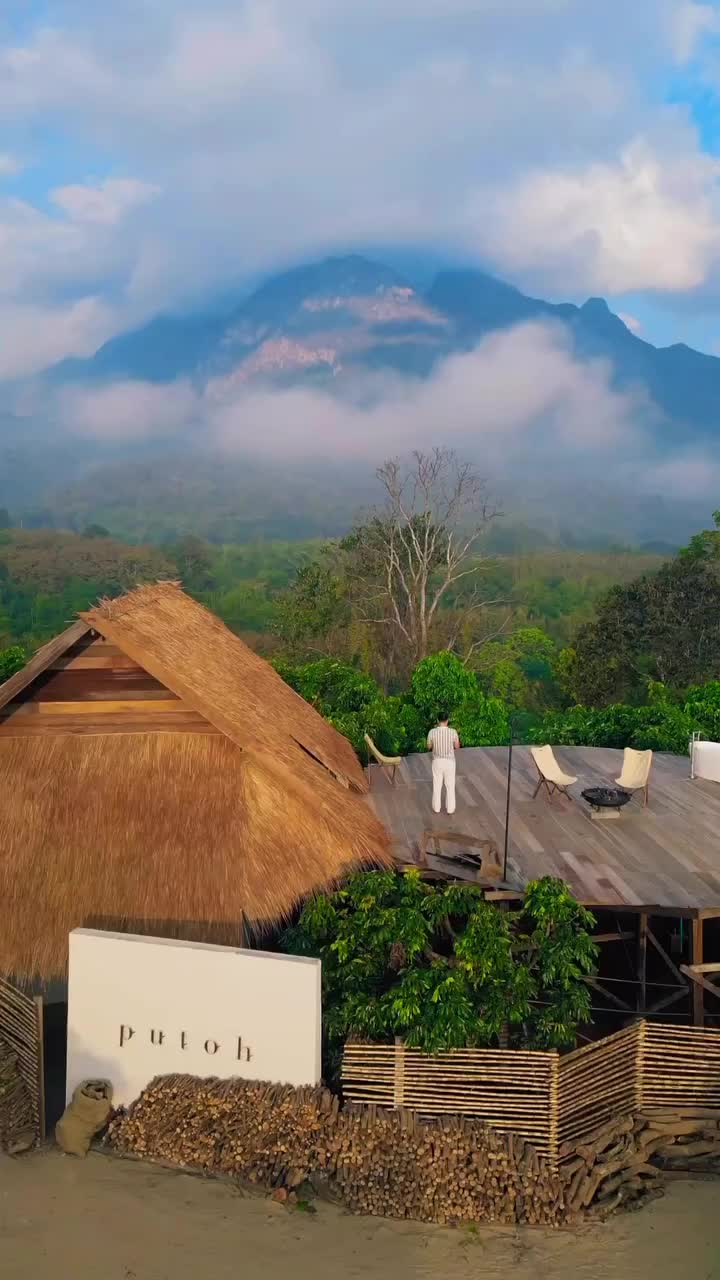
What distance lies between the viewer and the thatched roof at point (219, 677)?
10.1 m

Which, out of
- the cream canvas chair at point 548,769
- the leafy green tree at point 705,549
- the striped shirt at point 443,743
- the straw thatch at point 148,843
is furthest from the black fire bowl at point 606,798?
the leafy green tree at point 705,549

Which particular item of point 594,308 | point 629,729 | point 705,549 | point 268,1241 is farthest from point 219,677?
point 594,308

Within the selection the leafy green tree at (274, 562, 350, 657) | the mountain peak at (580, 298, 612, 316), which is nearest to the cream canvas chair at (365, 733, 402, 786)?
the leafy green tree at (274, 562, 350, 657)

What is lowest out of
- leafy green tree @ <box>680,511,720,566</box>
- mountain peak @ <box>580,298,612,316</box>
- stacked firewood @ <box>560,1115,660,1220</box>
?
stacked firewood @ <box>560,1115,660,1220</box>

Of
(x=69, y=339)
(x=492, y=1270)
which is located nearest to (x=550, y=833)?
(x=492, y=1270)

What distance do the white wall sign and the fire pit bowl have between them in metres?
4.92

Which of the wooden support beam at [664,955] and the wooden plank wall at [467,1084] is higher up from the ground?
the wooden support beam at [664,955]

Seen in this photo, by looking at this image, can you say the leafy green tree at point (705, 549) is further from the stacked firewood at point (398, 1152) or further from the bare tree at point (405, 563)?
the stacked firewood at point (398, 1152)

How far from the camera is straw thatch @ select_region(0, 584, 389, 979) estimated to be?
9.85 meters

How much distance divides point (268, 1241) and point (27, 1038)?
9.64 feet

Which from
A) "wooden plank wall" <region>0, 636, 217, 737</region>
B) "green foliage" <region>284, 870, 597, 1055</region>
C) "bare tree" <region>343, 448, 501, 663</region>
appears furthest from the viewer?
"bare tree" <region>343, 448, 501, 663</region>

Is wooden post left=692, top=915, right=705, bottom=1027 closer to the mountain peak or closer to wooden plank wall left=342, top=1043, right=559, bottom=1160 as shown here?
wooden plank wall left=342, top=1043, right=559, bottom=1160

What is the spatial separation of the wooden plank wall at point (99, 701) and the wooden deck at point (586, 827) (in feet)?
9.63

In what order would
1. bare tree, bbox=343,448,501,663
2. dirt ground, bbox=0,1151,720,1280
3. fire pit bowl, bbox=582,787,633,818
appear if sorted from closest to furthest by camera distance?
dirt ground, bbox=0,1151,720,1280, fire pit bowl, bbox=582,787,633,818, bare tree, bbox=343,448,501,663
